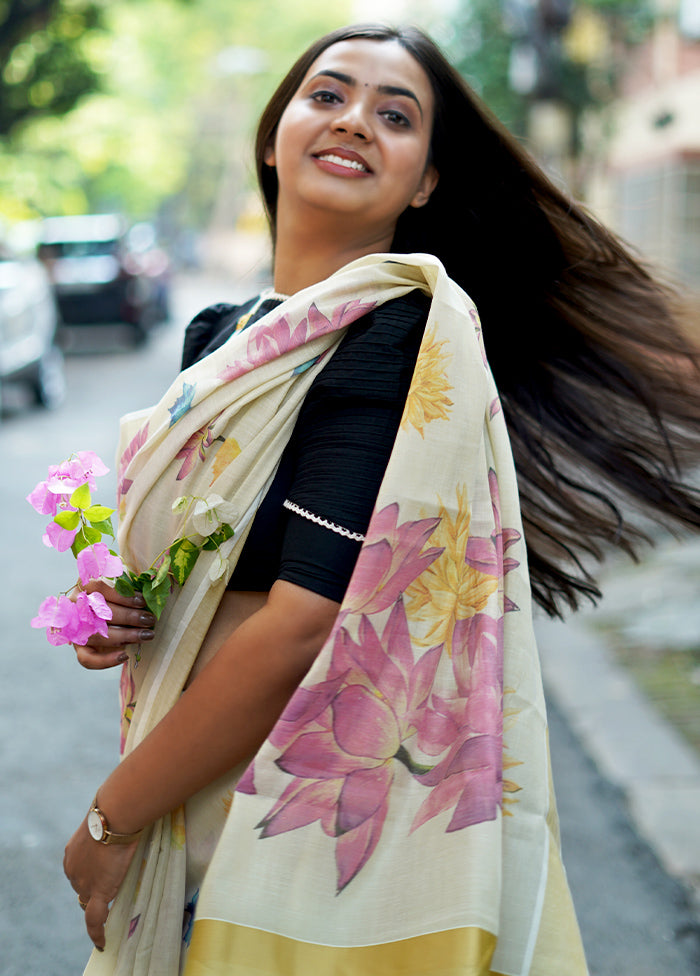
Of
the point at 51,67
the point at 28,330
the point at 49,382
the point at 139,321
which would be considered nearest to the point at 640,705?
the point at 28,330

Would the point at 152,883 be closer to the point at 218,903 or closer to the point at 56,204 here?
the point at 218,903

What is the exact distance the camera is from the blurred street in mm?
2863

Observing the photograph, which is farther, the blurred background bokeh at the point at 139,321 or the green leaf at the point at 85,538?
the blurred background bokeh at the point at 139,321

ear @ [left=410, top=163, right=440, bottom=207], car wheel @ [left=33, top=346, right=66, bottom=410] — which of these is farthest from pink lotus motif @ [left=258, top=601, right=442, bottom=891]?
car wheel @ [left=33, top=346, right=66, bottom=410]

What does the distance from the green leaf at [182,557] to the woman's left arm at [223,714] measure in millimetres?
106

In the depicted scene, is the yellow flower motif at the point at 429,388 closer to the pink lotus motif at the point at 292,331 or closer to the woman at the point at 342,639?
the woman at the point at 342,639

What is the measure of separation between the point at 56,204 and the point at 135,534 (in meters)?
24.6

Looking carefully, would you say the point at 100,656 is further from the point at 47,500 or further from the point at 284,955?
the point at 284,955

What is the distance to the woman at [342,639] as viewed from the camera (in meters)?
1.30

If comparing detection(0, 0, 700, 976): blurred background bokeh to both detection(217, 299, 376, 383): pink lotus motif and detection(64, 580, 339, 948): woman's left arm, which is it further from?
detection(64, 580, 339, 948): woman's left arm

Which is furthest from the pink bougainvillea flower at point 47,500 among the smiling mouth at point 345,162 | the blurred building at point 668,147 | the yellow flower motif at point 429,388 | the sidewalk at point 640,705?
the blurred building at point 668,147

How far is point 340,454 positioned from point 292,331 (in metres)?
0.18

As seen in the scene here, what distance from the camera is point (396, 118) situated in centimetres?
174

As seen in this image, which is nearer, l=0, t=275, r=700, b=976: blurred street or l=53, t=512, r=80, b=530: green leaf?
l=53, t=512, r=80, b=530: green leaf
